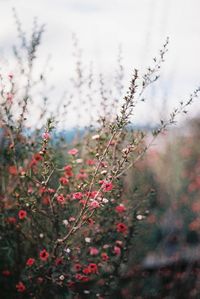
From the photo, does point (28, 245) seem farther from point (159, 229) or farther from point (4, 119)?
point (159, 229)

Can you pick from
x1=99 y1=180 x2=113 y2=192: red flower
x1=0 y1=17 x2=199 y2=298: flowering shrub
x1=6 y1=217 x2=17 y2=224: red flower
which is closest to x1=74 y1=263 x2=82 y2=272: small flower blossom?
x1=0 y1=17 x2=199 y2=298: flowering shrub

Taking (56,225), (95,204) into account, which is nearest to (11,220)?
(56,225)

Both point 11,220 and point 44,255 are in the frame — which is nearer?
point 44,255

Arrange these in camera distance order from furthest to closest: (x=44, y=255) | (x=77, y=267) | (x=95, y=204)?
(x=77, y=267), (x=44, y=255), (x=95, y=204)

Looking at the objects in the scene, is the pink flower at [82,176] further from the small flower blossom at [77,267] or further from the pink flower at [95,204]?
the pink flower at [95,204]

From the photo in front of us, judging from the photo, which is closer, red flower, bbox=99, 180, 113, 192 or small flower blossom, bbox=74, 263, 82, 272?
red flower, bbox=99, 180, 113, 192

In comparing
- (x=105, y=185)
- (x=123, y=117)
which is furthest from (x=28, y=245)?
(x=123, y=117)

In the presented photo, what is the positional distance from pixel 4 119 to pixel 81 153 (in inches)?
54.3

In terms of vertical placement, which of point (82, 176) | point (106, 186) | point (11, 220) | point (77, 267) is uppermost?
point (82, 176)

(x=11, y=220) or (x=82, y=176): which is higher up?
(x=82, y=176)

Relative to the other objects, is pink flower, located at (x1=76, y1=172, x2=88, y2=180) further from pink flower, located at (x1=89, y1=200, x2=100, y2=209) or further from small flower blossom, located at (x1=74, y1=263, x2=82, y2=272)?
pink flower, located at (x1=89, y1=200, x2=100, y2=209)

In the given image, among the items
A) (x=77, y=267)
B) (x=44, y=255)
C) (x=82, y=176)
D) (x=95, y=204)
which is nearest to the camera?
(x=95, y=204)

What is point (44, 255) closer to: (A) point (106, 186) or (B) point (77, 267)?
(B) point (77, 267)

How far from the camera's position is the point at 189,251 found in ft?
23.2
